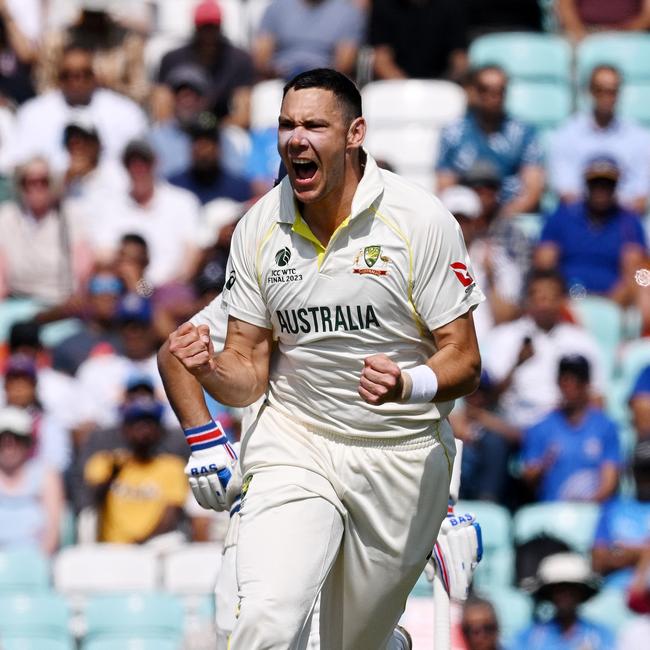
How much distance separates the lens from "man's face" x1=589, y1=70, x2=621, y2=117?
11.8 metres

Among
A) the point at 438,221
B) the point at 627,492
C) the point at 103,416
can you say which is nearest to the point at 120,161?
the point at 103,416

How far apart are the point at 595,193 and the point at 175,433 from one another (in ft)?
11.0

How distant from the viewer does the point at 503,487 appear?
981 cm

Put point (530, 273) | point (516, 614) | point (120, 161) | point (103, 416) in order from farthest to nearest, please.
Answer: point (120, 161)
point (530, 273)
point (103, 416)
point (516, 614)

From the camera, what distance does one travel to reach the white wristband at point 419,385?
208 inches

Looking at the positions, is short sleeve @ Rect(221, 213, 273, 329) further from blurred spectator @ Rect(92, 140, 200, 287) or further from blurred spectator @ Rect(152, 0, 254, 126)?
blurred spectator @ Rect(152, 0, 254, 126)

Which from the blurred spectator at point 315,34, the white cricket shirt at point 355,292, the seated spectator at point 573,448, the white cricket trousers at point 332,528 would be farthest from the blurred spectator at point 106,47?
the white cricket trousers at point 332,528

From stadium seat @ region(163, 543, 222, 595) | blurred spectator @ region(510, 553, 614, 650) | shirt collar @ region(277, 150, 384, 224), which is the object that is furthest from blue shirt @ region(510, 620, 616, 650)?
shirt collar @ region(277, 150, 384, 224)

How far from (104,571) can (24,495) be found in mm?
789

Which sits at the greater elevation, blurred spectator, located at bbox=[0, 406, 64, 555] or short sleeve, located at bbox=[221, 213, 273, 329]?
short sleeve, located at bbox=[221, 213, 273, 329]

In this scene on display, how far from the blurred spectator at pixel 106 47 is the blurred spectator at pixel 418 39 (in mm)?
1789

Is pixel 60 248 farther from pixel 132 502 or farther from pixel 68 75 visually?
pixel 132 502

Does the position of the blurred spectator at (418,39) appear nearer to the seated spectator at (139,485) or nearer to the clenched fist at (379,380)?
the seated spectator at (139,485)

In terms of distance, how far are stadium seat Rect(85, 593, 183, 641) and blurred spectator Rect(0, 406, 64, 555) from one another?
2.69 feet
